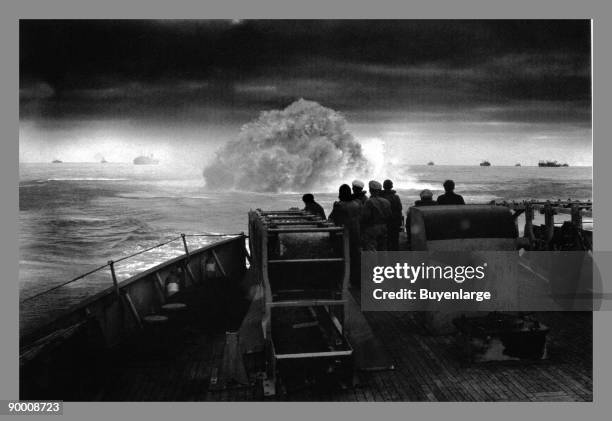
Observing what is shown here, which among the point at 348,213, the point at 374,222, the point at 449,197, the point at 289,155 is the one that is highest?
the point at 289,155

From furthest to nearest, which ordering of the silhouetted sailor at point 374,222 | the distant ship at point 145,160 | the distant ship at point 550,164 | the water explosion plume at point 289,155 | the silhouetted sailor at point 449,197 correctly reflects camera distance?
the water explosion plume at point 289,155, the distant ship at point 145,160, the distant ship at point 550,164, the silhouetted sailor at point 374,222, the silhouetted sailor at point 449,197

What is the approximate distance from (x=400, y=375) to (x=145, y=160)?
6301mm

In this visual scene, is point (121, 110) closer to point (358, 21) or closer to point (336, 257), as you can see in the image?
point (358, 21)

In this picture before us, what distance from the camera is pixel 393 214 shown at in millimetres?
8586

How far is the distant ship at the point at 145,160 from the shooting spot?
9484mm

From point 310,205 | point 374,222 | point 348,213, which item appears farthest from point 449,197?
point 310,205

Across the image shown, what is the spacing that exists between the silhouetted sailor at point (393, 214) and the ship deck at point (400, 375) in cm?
238

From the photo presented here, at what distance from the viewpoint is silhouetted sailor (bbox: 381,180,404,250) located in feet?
27.8

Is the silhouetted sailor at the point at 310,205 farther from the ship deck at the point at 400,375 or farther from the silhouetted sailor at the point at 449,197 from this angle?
the ship deck at the point at 400,375

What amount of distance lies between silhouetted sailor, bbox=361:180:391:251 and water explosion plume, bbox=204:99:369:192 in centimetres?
373

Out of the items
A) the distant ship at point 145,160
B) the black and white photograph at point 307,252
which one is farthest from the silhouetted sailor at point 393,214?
the distant ship at point 145,160

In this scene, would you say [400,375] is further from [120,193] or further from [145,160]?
[120,193]

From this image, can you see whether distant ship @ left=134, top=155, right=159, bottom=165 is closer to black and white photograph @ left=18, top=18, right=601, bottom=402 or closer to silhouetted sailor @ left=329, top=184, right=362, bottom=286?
black and white photograph @ left=18, top=18, right=601, bottom=402

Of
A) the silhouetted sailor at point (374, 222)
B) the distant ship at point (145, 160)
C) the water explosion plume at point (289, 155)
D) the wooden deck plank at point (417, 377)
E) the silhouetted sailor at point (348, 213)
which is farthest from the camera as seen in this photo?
the water explosion plume at point (289, 155)
